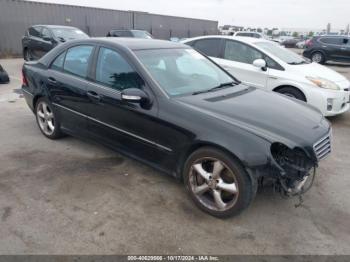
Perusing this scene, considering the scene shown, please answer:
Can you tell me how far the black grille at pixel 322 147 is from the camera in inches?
116

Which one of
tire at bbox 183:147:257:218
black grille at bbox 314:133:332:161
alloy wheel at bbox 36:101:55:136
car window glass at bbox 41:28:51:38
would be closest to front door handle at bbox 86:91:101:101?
alloy wheel at bbox 36:101:55:136

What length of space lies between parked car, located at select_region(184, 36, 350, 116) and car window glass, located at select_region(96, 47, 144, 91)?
3429mm

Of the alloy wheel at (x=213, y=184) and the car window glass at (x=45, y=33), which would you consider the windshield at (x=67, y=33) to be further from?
the alloy wheel at (x=213, y=184)

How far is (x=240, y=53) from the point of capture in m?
6.91

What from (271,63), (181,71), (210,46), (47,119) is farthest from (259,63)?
(47,119)

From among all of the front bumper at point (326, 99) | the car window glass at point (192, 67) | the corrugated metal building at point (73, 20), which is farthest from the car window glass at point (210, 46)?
the corrugated metal building at point (73, 20)

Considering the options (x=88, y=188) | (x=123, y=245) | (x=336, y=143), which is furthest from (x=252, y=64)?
(x=123, y=245)

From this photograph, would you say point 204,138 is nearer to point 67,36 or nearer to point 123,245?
point 123,245

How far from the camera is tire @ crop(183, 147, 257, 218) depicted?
9.41 ft

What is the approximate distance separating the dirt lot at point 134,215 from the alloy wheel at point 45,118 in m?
0.61

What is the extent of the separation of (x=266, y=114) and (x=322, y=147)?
0.61m

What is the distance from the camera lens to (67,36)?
12305 millimetres

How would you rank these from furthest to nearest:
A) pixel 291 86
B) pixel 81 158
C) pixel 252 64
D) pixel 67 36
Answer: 1. pixel 67 36
2. pixel 252 64
3. pixel 291 86
4. pixel 81 158

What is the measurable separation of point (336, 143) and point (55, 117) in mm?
4444
